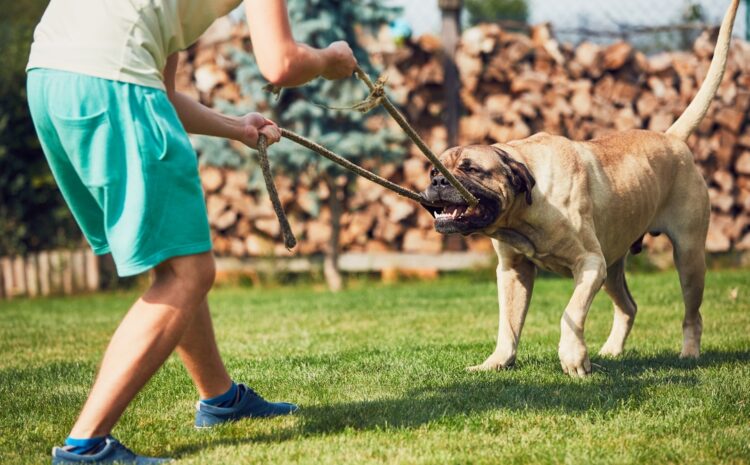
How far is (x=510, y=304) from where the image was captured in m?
4.48

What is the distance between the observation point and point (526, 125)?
10.3 m

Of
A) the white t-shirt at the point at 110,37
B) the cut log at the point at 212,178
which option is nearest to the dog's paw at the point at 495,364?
the white t-shirt at the point at 110,37

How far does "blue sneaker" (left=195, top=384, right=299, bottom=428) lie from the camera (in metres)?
3.33

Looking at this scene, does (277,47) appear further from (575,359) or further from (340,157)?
(575,359)

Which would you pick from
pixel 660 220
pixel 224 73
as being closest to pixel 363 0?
pixel 224 73

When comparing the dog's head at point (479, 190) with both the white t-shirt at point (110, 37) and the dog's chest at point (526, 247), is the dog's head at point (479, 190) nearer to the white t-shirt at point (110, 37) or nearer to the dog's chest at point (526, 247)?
the dog's chest at point (526, 247)

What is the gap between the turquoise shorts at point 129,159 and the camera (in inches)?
103

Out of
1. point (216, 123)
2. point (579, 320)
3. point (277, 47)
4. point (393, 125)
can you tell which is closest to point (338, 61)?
point (277, 47)

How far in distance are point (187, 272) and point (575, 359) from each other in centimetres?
203

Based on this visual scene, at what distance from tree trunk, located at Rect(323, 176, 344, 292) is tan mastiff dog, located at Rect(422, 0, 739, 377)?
218 inches

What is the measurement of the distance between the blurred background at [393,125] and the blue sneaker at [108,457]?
7239 mm

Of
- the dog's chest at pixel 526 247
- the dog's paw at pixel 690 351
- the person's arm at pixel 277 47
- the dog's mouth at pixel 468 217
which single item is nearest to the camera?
the person's arm at pixel 277 47

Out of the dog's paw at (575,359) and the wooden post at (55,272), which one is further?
the wooden post at (55,272)

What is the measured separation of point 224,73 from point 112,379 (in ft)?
28.9
